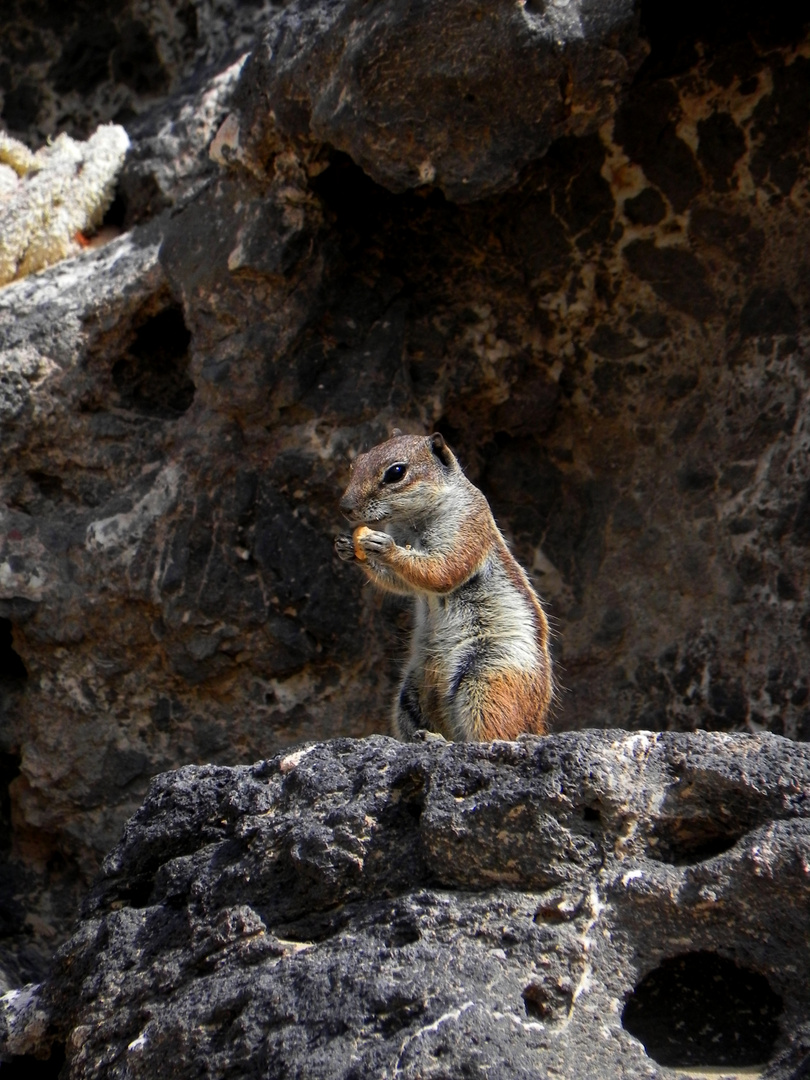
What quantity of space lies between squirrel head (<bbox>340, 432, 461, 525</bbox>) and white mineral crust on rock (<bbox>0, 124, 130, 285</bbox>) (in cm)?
256

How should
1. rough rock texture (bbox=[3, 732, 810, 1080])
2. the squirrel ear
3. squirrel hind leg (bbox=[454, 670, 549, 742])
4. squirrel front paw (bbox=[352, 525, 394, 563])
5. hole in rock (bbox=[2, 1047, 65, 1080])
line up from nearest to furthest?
rough rock texture (bbox=[3, 732, 810, 1080]) → hole in rock (bbox=[2, 1047, 65, 1080]) → squirrel hind leg (bbox=[454, 670, 549, 742]) → squirrel front paw (bbox=[352, 525, 394, 563]) → the squirrel ear

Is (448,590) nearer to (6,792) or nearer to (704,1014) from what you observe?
(704,1014)

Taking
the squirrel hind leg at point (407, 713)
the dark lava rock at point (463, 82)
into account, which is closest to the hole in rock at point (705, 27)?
the dark lava rock at point (463, 82)

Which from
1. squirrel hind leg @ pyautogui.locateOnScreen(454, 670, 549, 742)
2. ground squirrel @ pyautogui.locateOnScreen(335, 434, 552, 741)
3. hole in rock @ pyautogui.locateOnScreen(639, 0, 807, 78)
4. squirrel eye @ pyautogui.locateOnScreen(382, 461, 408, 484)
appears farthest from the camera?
hole in rock @ pyautogui.locateOnScreen(639, 0, 807, 78)

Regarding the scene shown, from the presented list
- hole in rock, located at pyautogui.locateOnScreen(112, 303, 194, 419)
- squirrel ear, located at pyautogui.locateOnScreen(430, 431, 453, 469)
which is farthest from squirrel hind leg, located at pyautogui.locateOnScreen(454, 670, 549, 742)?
hole in rock, located at pyautogui.locateOnScreen(112, 303, 194, 419)

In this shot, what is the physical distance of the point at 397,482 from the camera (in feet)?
17.7

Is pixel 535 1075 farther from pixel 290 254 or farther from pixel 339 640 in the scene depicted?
pixel 290 254

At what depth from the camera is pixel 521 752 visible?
146 inches

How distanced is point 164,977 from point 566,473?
3689 mm

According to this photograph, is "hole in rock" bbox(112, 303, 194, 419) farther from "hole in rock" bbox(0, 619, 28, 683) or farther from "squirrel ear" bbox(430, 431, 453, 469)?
"squirrel ear" bbox(430, 431, 453, 469)

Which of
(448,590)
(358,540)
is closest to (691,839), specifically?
(448,590)

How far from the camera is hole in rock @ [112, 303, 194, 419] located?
21.2ft

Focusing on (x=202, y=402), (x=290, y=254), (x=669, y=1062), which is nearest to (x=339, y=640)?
(x=202, y=402)

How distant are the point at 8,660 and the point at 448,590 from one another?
2536mm
